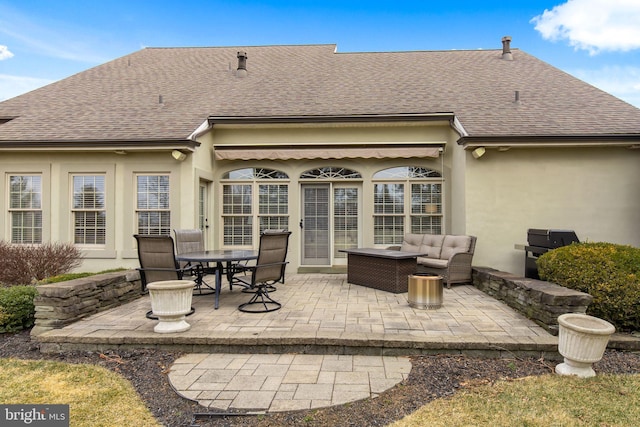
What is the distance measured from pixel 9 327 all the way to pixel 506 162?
9198 mm

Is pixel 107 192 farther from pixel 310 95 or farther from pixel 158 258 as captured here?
pixel 310 95

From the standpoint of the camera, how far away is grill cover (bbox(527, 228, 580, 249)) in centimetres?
652

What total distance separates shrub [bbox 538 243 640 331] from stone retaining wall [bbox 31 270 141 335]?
6586 mm

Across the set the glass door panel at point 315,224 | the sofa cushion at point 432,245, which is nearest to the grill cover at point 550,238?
the sofa cushion at point 432,245

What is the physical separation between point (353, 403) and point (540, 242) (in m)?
5.82

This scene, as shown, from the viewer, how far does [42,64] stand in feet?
57.2

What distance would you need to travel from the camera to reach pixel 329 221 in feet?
31.2

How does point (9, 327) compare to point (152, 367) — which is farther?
point (9, 327)

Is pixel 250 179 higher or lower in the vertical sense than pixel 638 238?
higher

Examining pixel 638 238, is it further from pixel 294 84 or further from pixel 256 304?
pixel 294 84

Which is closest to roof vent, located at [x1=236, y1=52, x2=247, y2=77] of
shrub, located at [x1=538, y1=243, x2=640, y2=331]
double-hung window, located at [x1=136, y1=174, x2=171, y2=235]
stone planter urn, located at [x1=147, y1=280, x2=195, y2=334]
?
double-hung window, located at [x1=136, y1=174, x2=171, y2=235]

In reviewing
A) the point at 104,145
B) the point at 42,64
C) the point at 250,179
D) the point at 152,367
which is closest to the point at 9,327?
the point at 152,367

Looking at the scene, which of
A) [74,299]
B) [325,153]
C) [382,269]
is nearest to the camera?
[74,299]

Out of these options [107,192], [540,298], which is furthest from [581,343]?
[107,192]
